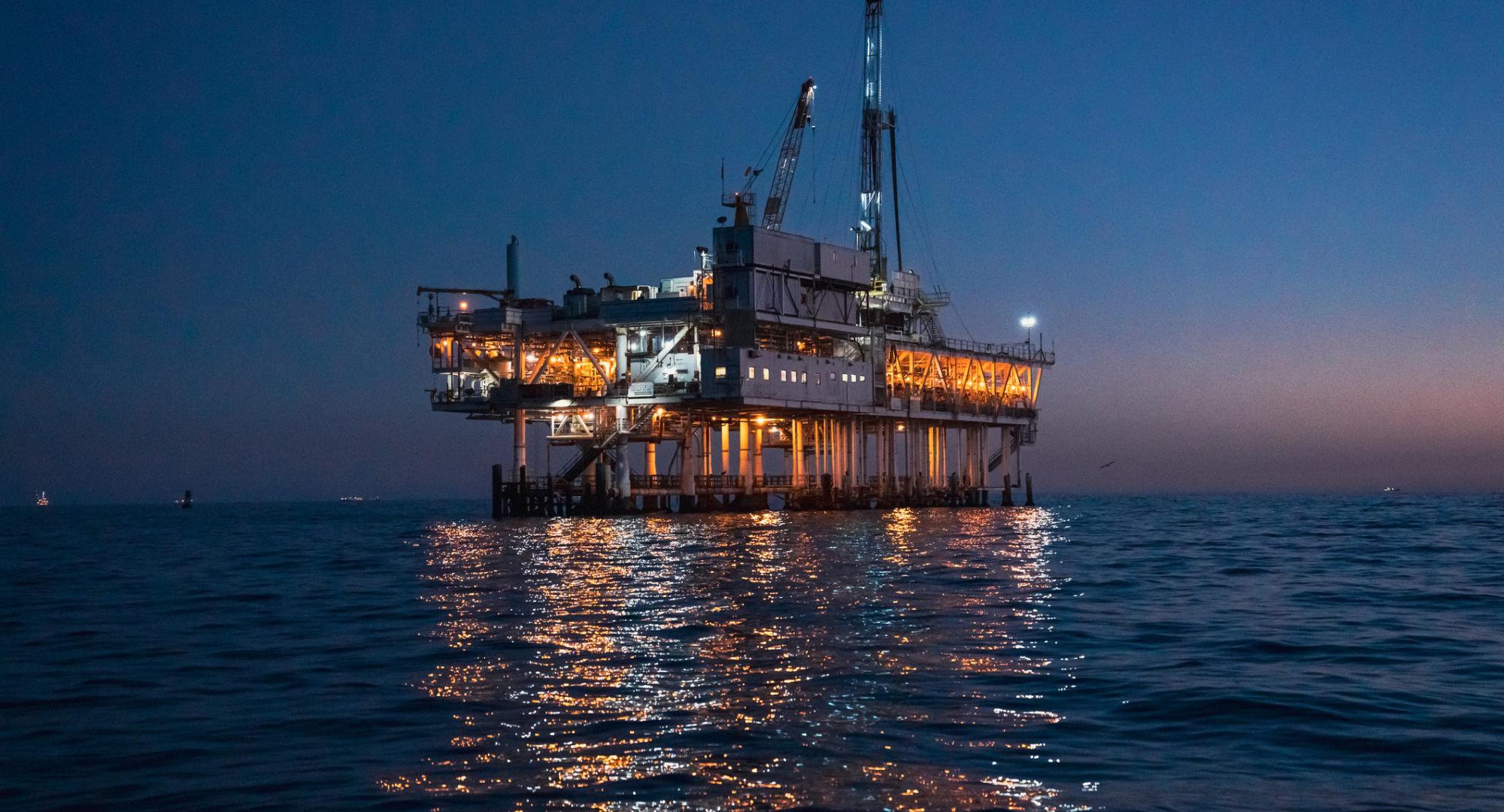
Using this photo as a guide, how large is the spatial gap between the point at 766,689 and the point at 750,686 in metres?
0.29

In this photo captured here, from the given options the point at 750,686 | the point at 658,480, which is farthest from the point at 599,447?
the point at 750,686

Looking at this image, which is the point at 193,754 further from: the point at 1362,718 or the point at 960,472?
the point at 960,472

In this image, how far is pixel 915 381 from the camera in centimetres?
11162

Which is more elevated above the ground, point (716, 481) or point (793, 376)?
point (793, 376)

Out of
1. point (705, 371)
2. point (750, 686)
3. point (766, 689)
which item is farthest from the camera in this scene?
point (705, 371)

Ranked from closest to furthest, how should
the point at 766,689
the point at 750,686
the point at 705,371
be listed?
the point at 766,689 → the point at 750,686 → the point at 705,371

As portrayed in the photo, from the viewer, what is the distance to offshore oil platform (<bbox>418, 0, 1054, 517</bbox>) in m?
88.8

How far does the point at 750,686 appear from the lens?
19062 millimetres

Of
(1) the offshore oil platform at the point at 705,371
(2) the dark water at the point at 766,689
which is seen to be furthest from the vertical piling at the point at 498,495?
(2) the dark water at the point at 766,689

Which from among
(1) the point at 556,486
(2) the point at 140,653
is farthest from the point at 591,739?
(1) the point at 556,486

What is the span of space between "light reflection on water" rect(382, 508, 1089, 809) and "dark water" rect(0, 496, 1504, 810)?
0.24 ft

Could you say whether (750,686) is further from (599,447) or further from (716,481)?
(716,481)

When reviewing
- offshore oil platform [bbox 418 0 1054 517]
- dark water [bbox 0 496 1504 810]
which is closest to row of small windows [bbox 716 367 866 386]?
offshore oil platform [bbox 418 0 1054 517]

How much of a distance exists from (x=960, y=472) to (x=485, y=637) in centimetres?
10505
